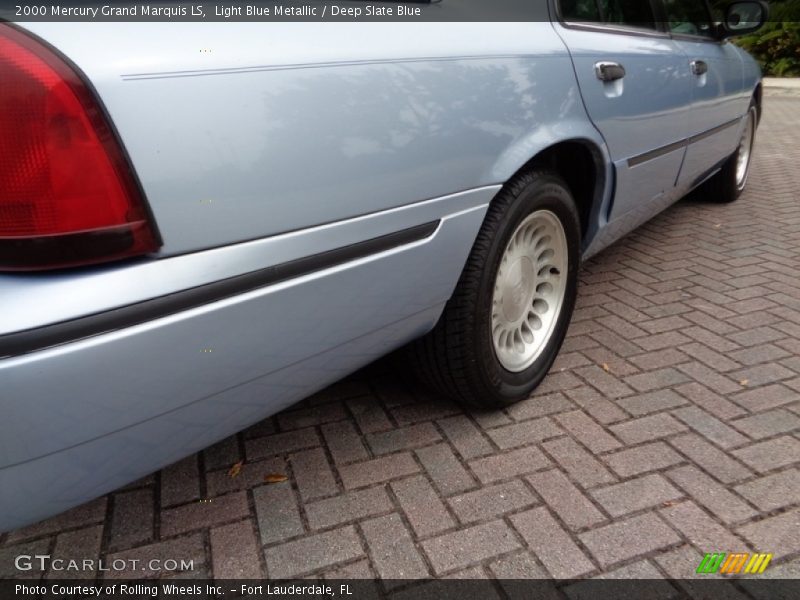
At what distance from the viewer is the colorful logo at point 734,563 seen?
5.17ft

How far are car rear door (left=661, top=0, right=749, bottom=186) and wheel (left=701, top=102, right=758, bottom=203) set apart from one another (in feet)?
2.22

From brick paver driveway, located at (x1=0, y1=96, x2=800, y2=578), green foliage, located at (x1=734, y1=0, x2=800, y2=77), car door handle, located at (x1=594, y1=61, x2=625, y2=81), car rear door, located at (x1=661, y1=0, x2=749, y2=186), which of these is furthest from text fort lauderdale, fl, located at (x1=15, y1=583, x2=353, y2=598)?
green foliage, located at (x1=734, y1=0, x2=800, y2=77)

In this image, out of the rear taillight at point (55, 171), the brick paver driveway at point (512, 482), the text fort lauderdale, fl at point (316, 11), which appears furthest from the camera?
the brick paver driveway at point (512, 482)

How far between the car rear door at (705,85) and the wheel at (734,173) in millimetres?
677

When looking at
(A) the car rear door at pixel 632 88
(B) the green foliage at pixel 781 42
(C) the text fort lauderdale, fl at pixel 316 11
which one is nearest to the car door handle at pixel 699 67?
(A) the car rear door at pixel 632 88

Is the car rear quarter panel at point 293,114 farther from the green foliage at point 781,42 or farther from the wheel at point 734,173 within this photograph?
the green foliage at point 781,42

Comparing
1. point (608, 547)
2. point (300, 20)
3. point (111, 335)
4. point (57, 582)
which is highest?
point (300, 20)

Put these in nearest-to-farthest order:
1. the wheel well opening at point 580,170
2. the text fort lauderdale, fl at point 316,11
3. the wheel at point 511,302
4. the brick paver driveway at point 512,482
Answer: the text fort lauderdale, fl at point 316,11, the brick paver driveway at point 512,482, the wheel at point 511,302, the wheel well opening at point 580,170

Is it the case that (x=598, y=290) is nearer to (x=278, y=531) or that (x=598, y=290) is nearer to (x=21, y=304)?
(x=278, y=531)

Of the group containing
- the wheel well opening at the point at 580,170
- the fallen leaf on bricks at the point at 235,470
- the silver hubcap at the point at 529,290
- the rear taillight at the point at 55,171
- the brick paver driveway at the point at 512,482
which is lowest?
the brick paver driveway at the point at 512,482

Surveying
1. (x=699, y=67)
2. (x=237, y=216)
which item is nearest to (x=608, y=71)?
(x=699, y=67)

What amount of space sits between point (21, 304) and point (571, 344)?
2161 millimetres

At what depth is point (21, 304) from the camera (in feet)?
3.39

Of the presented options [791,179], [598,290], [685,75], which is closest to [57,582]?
[598,290]
